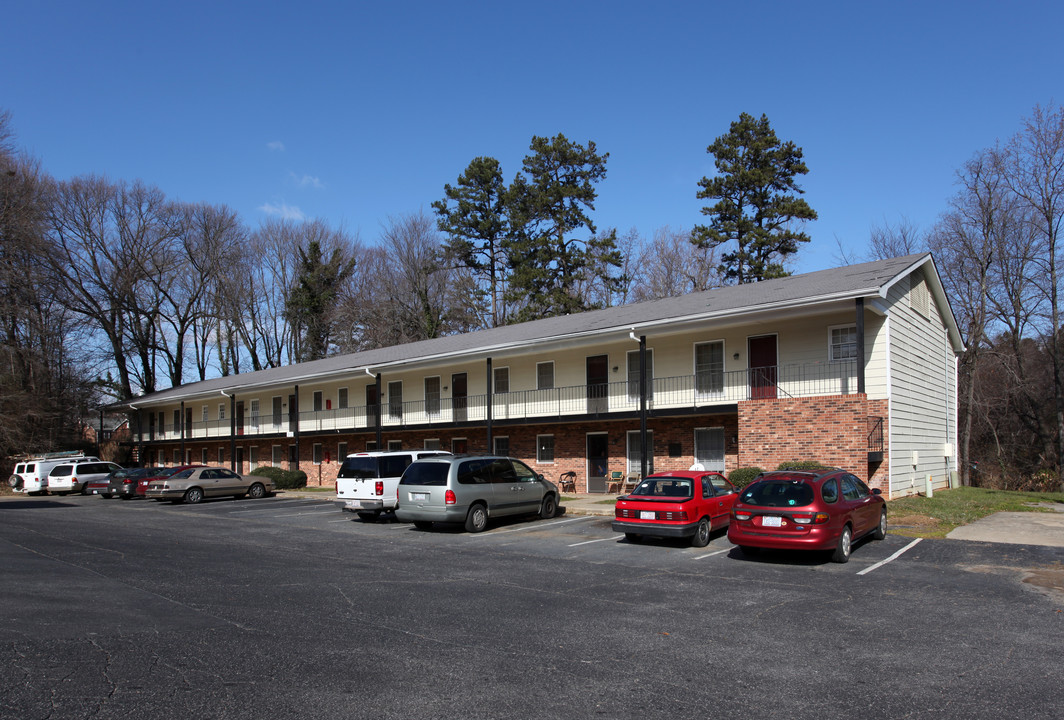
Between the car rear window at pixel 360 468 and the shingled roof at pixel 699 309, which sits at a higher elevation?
the shingled roof at pixel 699 309

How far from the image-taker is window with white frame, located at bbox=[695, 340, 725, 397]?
23438 mm

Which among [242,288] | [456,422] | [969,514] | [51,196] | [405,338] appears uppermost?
[51,196]

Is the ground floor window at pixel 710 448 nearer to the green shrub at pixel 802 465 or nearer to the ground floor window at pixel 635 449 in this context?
the ground floor window at pixel 635 449

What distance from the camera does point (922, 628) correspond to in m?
7.64

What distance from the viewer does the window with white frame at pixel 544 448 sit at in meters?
28.5

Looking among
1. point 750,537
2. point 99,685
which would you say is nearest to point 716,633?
point 750,537

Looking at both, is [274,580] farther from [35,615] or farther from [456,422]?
[456,422]

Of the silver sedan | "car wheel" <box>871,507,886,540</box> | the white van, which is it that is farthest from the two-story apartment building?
the white van

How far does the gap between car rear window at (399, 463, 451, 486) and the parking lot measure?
124 inches

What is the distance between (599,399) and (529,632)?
63.2 feet

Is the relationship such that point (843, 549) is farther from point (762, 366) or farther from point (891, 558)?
point (762, 366)

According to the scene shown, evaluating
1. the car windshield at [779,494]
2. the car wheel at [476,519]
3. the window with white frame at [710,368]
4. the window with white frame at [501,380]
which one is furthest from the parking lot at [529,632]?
the window with white frame at [501,380]

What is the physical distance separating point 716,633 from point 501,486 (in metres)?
9.78

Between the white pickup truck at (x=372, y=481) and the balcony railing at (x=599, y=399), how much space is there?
8040mm
